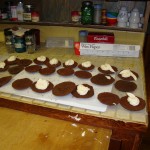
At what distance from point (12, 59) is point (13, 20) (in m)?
0.33

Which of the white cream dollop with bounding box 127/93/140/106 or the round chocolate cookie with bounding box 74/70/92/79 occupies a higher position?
the round chocolate cookie with bounding box 74/70/92/79

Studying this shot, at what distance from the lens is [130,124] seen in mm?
640

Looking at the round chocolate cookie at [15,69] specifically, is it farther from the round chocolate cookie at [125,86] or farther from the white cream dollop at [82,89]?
the round chocolate cookie at [125,86]

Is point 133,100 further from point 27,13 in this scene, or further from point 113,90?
point 27,13

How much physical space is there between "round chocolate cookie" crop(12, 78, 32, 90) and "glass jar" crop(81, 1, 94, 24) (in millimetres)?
511

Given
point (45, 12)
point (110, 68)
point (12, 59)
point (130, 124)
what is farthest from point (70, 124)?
point (45, 12)

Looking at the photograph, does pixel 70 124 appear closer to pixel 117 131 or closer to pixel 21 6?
pixel 117 131

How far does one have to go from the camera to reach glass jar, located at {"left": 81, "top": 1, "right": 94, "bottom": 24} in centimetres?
110

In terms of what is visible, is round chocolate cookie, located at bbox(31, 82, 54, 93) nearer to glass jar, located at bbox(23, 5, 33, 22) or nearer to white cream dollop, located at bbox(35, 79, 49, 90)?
white cream dollop, located at bbox(35, 79, 49, 90)

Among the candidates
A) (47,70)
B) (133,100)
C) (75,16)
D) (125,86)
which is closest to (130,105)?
(133,100)

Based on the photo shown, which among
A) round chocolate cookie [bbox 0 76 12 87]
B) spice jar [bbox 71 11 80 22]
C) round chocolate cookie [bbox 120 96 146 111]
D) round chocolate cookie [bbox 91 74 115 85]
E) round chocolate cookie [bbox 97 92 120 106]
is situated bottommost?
round chocolate cookie [bbox 120 96 146 111]

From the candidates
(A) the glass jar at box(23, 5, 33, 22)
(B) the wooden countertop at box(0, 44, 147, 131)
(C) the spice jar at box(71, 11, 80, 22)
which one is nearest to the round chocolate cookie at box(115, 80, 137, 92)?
(B) the wooden countertop at box(0, 44, 147, 131)

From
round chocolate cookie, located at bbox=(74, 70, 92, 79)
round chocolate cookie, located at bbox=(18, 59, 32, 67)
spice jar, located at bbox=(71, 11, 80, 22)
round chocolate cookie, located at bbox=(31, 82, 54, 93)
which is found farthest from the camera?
spice jar, located at bbox=(71, 11, 80, 22)

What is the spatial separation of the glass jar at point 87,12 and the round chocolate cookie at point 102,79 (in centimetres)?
39
